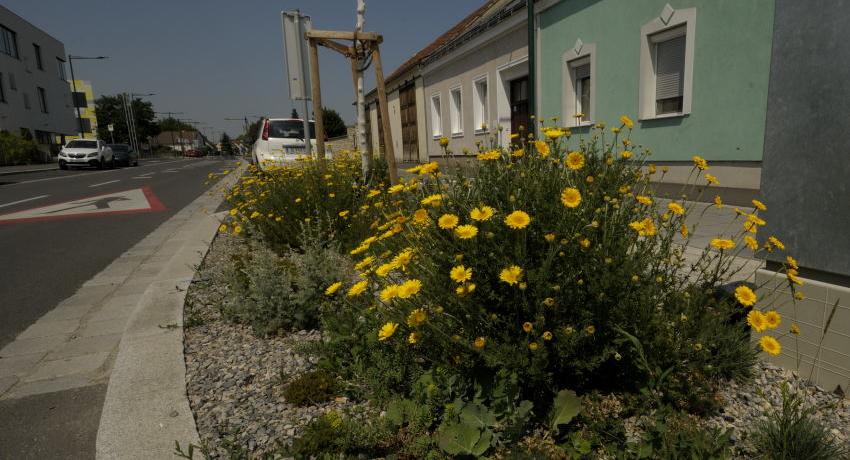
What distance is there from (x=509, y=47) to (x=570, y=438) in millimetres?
11828

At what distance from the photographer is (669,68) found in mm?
8023

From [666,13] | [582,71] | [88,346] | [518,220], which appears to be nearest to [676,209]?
[518,220]

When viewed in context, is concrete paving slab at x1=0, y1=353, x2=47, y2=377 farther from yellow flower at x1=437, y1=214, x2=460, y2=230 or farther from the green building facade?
the green building facade

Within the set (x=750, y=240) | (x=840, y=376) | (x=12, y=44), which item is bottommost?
(x=840, y=376)

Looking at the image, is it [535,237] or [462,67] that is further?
[462,67]

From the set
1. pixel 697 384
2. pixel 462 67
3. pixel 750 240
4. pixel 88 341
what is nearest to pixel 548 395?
pixel 697 384

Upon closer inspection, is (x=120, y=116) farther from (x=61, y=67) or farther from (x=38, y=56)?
(x=38, y=56)

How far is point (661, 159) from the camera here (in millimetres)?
8109

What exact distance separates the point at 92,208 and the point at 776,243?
11.7m

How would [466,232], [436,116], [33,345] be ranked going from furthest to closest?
[436,116], [33,345], [466,232]

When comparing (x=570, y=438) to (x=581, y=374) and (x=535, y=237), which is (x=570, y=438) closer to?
(x=581, y=374)

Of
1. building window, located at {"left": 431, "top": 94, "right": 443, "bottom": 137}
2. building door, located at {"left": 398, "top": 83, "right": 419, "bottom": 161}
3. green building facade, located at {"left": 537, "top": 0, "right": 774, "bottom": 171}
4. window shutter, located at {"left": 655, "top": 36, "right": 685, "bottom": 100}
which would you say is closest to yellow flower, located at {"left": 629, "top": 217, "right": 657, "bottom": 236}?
green building facade, located at {"left": 537, "top": 0, "right": 774, "bottom": 171}

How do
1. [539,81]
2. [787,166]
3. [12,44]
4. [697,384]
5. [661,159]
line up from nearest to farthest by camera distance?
[697,384] → [787,166] → [661,159] → [539,81] → [12,44]

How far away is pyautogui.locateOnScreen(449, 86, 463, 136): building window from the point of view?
52.1ft
